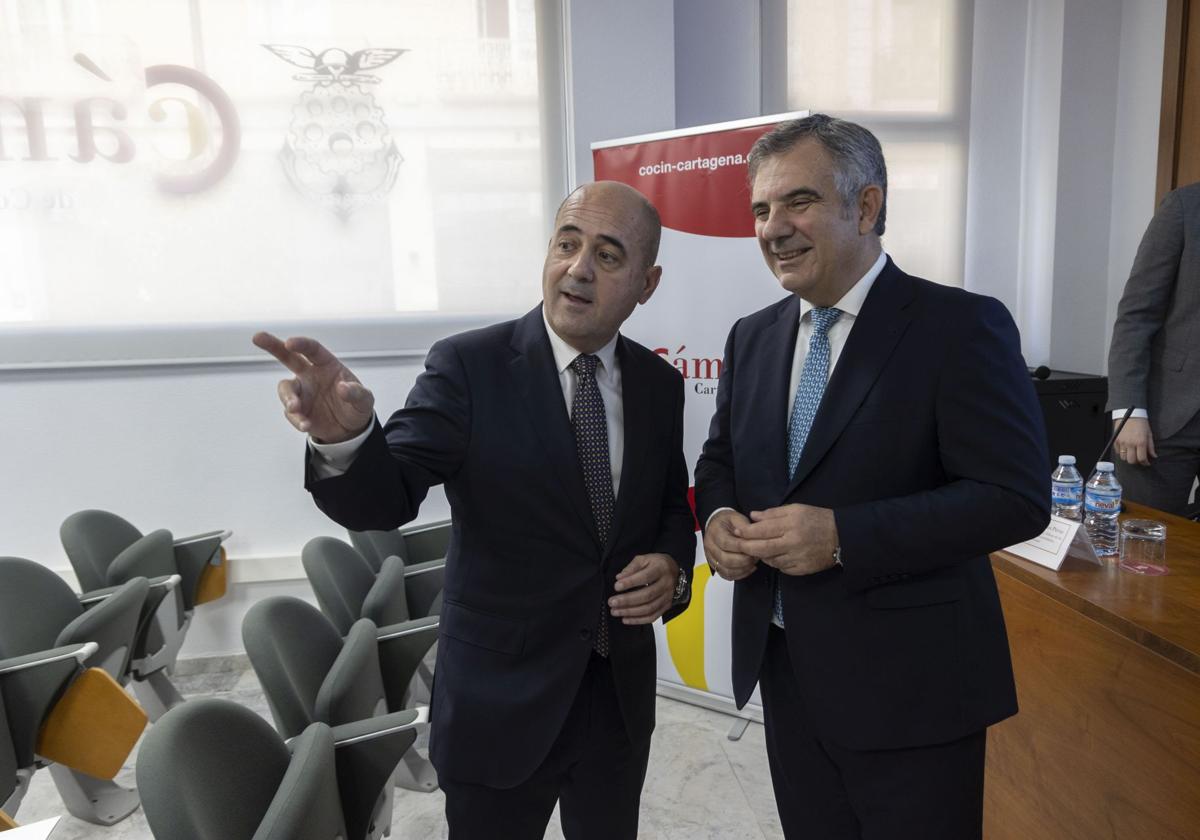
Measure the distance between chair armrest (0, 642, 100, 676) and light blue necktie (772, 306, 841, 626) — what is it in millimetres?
1731

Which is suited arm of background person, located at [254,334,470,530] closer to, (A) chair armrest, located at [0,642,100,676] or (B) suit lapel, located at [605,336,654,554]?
(B) suit lapel, located at [605,336,654,554]

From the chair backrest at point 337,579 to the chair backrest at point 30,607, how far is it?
736mm

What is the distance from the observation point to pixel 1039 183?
14.3ft

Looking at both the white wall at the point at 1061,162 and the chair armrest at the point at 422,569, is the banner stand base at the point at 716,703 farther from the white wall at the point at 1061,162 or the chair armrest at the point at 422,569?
the white wall at the point at 1061,162

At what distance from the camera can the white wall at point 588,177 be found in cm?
380

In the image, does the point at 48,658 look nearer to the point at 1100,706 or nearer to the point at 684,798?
the point at 684,798

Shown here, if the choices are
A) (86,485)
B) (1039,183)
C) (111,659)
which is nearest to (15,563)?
(111,659)

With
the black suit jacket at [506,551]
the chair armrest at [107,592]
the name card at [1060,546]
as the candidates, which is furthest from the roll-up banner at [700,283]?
the chair armrest at [107,592]

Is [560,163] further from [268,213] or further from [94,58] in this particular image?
[94,58]

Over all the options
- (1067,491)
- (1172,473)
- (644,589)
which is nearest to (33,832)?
(644,589)

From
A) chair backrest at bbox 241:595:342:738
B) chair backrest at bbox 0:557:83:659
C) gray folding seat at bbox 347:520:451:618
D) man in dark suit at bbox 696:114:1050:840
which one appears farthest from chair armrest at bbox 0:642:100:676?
man in dark suit at bbox 696:114:1050:840

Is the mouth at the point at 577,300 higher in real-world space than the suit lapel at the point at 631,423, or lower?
higher

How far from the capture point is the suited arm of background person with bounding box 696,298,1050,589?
1.22 metres

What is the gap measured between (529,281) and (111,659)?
245cm
